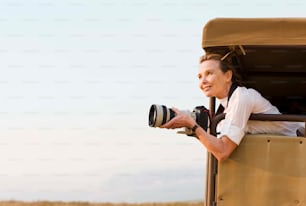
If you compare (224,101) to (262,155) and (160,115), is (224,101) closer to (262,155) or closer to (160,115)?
(262,155)

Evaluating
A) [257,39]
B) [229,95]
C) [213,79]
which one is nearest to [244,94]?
[229,95]

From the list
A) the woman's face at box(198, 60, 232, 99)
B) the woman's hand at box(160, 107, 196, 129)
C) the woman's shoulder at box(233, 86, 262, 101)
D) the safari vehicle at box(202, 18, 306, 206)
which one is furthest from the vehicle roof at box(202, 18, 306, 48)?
the woman's hand at box(160, 107, 196, 129)

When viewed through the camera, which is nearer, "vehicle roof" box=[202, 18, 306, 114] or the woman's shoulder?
"vehicle roof" box=[202, 18, 306, 114]

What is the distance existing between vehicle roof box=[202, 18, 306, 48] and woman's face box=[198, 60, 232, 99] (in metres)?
0.21

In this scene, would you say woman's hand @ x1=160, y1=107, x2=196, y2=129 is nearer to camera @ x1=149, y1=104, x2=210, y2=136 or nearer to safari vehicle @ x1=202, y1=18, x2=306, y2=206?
camera @ x1=149, y1=104, x2=210, y2=136

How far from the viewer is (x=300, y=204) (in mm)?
4883

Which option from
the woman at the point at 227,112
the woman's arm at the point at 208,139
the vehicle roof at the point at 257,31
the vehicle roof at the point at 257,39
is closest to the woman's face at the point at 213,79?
the woman at the point at 227,112

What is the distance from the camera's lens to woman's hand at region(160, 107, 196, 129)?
482 centimetres

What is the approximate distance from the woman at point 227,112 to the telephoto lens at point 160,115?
0.12 ft

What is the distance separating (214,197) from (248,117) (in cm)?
62

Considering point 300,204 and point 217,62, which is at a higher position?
point 217,62

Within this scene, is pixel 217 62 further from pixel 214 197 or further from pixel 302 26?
pixel 214 197

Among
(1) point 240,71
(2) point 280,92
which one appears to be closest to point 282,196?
(1) point 240,71

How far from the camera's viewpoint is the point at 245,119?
16.3ft
